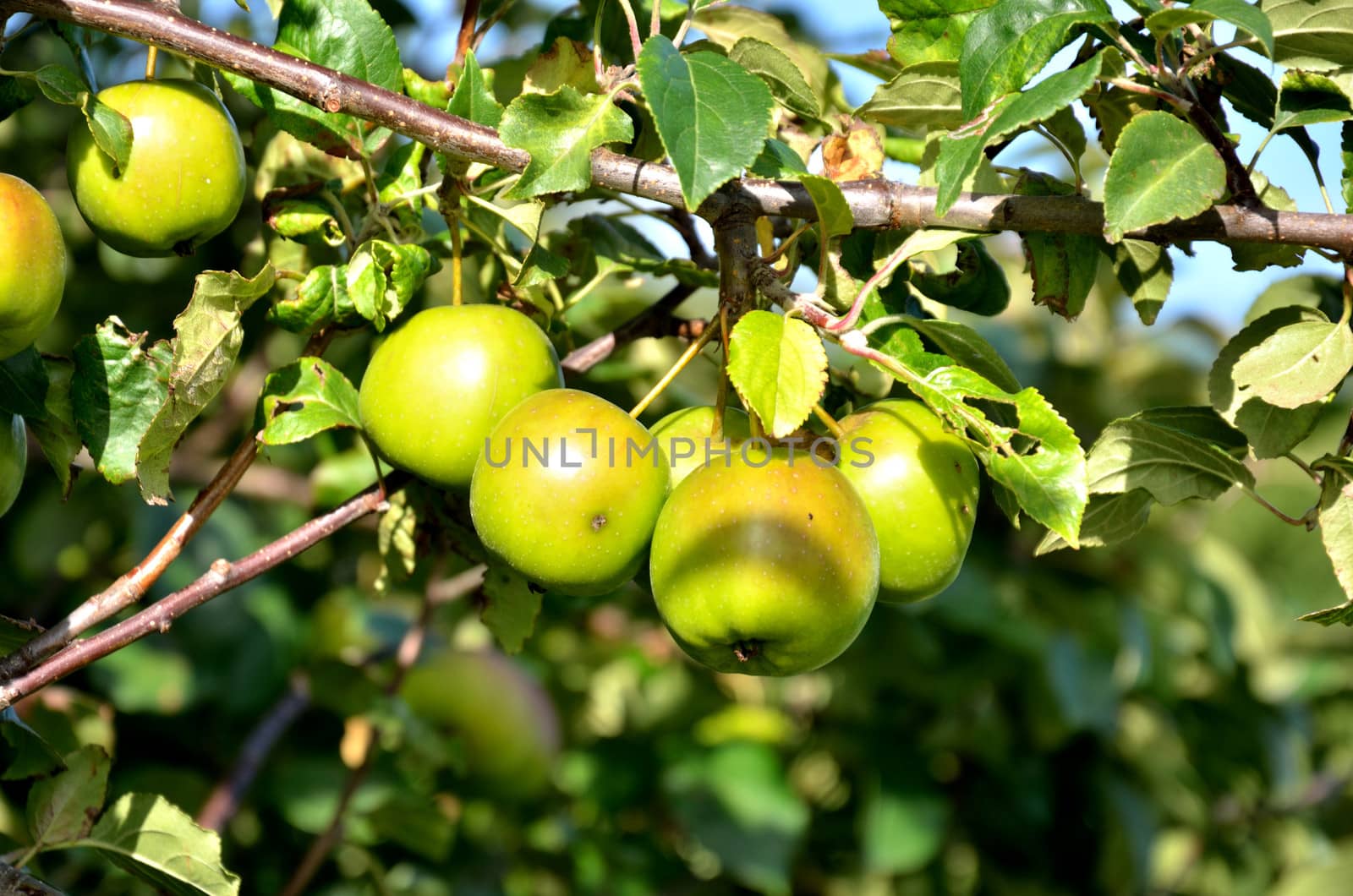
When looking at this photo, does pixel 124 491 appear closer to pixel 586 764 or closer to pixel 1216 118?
pixel 586 764

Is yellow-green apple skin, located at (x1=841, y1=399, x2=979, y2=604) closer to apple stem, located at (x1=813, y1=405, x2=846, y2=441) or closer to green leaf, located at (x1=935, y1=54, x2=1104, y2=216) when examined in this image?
apple stem, located at (x1=813, y1=405, x2=846, y2=441)

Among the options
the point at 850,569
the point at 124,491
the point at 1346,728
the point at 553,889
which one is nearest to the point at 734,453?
the point at 850,569

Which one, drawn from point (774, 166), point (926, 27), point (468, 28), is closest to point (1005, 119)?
point (774, 166)

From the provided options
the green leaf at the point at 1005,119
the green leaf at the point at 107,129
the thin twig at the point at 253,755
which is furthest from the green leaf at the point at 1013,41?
the thin twig at the point at 253,755

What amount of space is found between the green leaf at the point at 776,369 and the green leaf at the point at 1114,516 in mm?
415

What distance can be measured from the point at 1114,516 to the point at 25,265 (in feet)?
3.55

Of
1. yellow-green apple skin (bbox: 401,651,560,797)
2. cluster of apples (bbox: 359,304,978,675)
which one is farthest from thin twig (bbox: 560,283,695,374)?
yellow-green apple skin (bbox: 401,651,560,797)

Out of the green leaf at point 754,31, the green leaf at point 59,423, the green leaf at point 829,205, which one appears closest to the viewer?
the green leaf at point 829,205

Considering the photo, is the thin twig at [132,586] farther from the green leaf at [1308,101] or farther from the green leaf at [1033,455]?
the green leaf at [1308,101]

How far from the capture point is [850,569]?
1032 mm

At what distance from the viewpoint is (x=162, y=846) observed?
1198 millimetres

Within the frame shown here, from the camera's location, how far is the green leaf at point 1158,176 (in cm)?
102

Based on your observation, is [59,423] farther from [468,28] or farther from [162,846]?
[468,28]

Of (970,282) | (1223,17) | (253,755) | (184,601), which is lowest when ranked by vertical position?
(253,755)
